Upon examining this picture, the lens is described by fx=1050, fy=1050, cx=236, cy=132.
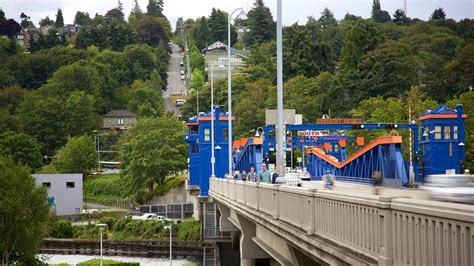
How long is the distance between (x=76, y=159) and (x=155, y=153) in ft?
89.3

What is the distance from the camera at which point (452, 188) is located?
1555 cm

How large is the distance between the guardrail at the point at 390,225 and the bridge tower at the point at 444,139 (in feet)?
93.6

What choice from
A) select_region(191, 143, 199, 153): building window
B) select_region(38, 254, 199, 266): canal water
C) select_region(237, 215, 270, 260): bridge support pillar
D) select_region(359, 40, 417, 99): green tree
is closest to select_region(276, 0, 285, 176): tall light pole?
select_region(237, 215, 270, 260): bridge support pillar

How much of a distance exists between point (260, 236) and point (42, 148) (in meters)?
131

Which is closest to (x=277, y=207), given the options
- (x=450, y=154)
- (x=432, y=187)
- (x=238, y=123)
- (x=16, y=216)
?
(x=432, y=187)

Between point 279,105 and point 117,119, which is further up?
point 117,119

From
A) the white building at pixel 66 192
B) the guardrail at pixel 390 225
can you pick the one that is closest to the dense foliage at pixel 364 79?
the white building at pixel 66 192

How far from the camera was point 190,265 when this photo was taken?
7006 centimetres

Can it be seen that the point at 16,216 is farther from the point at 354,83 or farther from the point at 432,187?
the point at 354,83

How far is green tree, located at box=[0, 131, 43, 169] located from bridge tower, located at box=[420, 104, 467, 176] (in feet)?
287

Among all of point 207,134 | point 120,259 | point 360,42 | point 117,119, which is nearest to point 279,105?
point 207,134

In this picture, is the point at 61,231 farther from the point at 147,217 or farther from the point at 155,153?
the point at 155,153

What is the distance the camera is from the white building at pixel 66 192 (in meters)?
111

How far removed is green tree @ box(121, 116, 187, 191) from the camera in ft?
379
